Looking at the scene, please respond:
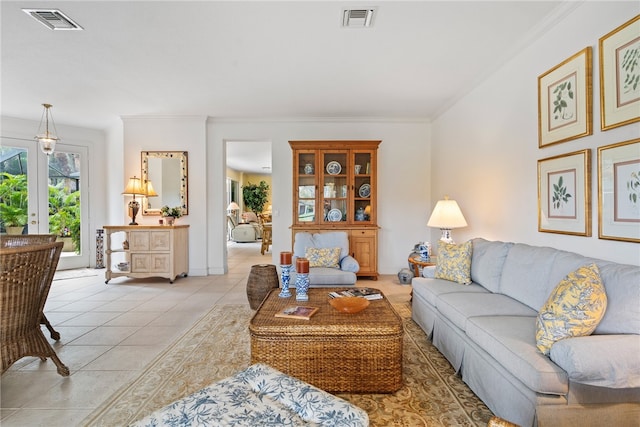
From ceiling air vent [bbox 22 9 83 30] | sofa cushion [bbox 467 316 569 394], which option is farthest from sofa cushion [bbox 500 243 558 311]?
ceiling air vent [bbox 22 9 83 30]

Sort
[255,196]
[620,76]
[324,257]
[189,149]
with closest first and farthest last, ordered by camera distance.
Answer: [620,76] < [324,257] < [189,149] < [255,196]

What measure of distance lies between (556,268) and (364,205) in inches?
120

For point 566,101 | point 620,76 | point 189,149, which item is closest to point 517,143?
point 566,101

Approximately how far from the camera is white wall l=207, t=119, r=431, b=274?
16.7 feet

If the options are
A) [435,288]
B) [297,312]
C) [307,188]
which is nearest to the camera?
[297,312]

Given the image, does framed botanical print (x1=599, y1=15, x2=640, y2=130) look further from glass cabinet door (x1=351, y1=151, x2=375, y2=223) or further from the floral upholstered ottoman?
glass cabinet door (x1=351, y1=151, x2=375, y2=223)

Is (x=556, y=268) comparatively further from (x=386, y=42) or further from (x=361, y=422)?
(x=386, y=42)

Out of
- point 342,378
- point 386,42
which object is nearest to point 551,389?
point 342,378

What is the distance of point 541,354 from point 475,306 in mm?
643

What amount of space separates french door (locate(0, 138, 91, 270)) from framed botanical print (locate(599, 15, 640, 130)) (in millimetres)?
7206

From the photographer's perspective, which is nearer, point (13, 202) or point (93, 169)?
point (13, 202)

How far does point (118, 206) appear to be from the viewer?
221 inches

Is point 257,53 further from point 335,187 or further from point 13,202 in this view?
point 13,202

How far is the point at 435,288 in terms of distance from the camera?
2615 millimetres
